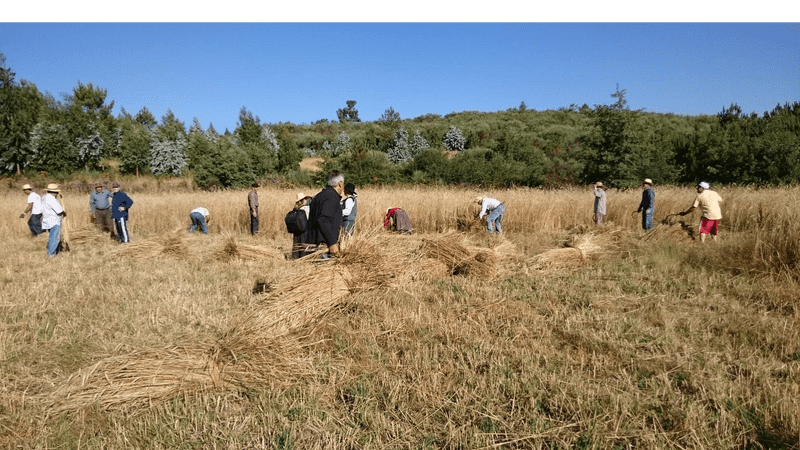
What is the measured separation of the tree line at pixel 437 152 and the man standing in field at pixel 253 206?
40.5ft

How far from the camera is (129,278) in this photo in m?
6.86

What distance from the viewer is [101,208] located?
11.7 meters

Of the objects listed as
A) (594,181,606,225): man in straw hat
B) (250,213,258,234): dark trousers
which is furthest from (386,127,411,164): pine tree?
(594,181,606,225): man in straw hat

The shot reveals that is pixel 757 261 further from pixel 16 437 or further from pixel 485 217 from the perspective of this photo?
pixel 16 437

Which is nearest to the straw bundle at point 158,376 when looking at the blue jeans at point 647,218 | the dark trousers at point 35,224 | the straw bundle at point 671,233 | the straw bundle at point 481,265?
the straw bundle at point 481,265

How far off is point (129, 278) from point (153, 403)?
4693 millimetres

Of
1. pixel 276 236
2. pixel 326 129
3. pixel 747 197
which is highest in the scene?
pixel 326 129

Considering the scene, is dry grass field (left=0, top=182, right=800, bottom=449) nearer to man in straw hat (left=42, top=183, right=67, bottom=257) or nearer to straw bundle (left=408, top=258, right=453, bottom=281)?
straw bundle (left=408, top=258, right=453, bottom=281)

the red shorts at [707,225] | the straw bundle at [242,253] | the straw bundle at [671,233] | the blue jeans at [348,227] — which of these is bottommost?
the straw bundle at [242,253]

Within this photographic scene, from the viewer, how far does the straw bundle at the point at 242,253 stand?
8039 millimetres

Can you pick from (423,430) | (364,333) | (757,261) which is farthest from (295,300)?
(757,261)

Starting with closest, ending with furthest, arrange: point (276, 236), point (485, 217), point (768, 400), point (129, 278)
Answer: point (768, 400) < point (129, 278) < point (485, 217) < point (276, 236)

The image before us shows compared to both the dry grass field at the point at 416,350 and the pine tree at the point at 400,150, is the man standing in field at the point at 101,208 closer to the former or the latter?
the dry grass field at the point at 416,350

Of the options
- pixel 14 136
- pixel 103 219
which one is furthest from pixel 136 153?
pixel 103 219
